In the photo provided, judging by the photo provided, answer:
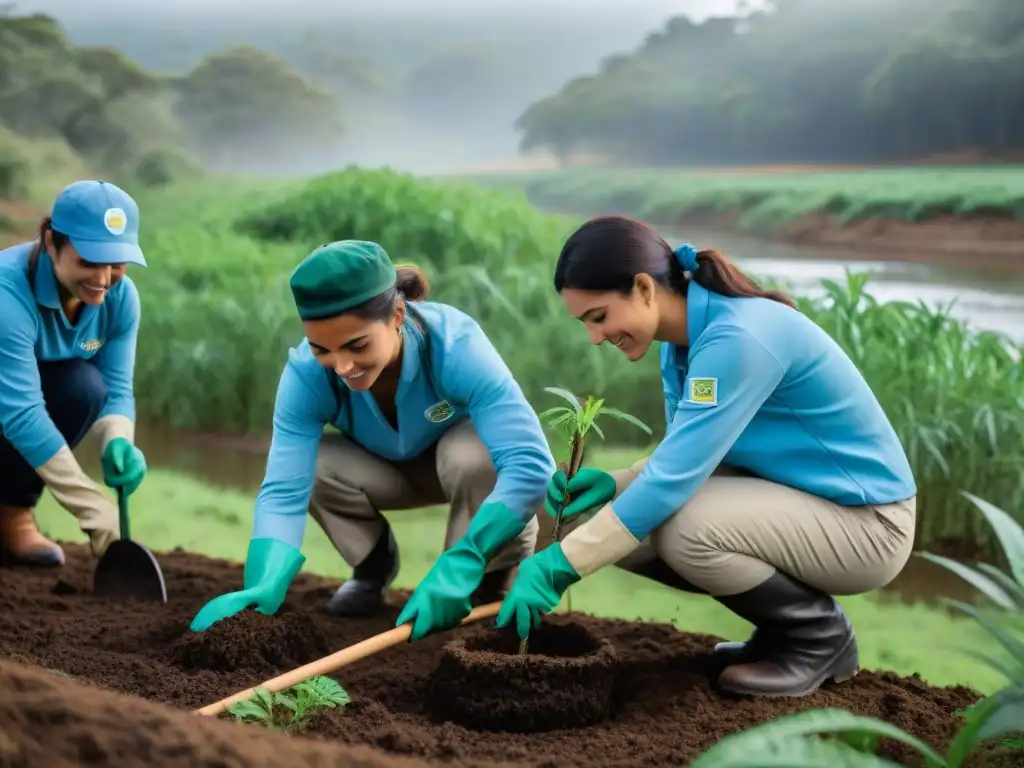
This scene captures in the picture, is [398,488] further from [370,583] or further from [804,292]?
[804,292]

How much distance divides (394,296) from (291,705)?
815 mm

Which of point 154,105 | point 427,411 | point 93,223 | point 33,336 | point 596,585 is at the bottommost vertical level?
point 596,585

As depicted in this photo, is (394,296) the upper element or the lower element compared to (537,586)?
upper

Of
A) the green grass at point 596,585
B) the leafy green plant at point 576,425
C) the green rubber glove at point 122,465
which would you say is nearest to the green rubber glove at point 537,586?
the leafy green plant at point 576,425

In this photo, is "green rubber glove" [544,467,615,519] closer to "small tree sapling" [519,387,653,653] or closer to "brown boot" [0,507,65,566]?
"small tree sapling" [519,387,653,653]

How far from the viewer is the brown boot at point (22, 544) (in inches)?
123

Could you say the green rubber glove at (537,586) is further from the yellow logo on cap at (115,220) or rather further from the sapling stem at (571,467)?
the yellow logo on cap at (115,220)

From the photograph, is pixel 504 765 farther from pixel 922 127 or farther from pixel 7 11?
pixel 7 11

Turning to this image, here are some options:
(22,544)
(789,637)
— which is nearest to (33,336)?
(22,544)

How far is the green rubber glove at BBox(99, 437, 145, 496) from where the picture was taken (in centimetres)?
283

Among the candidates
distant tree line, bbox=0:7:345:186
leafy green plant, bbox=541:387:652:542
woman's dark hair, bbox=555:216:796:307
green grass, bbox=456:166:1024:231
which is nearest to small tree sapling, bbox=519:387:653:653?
leafy green plant, bbox=541:387:652:542

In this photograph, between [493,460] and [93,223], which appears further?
[93,223]

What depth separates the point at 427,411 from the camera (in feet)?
8.32

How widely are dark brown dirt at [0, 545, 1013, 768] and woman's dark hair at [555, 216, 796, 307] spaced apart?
0.71 m
